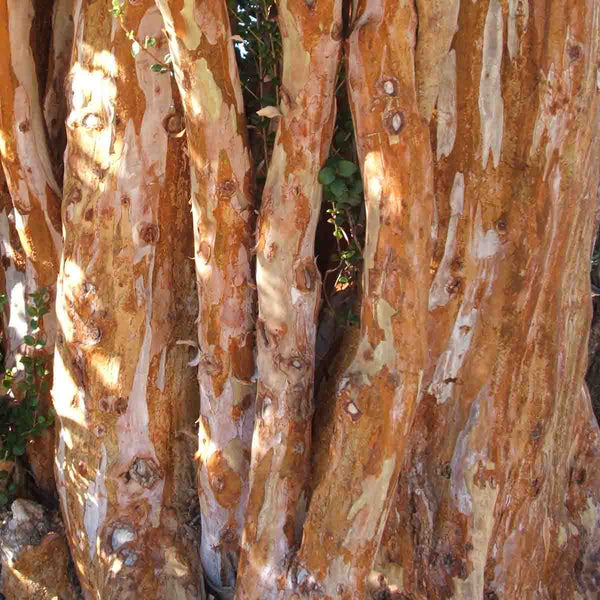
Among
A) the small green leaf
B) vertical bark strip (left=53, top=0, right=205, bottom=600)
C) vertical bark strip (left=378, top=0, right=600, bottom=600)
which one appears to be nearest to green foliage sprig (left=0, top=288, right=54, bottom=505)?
the small green leaf

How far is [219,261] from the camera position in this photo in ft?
8.59

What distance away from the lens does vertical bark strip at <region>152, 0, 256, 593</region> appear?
2455 millimetres

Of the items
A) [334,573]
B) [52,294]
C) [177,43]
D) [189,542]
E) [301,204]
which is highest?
[177,43]

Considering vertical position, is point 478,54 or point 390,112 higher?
point 478,54

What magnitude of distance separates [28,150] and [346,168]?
1.48 metres

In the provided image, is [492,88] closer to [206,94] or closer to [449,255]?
[449,255]

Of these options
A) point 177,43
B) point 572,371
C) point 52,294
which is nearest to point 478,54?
point 177,43

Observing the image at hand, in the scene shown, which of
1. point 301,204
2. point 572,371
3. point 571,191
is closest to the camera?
point 301,204

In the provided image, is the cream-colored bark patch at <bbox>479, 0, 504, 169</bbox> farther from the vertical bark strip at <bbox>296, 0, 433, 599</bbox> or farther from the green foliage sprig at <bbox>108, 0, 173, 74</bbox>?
the green foliage sprig at <bbox>108, 0, 173, 74</bbox>

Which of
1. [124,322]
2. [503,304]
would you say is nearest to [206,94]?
[124,322]

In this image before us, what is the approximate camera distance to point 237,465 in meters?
2.77

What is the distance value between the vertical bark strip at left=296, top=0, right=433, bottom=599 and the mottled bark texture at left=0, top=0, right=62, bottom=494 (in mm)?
1504

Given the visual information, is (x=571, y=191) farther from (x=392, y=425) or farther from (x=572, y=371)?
(x=392, y=425)

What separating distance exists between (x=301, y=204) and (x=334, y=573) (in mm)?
1306
